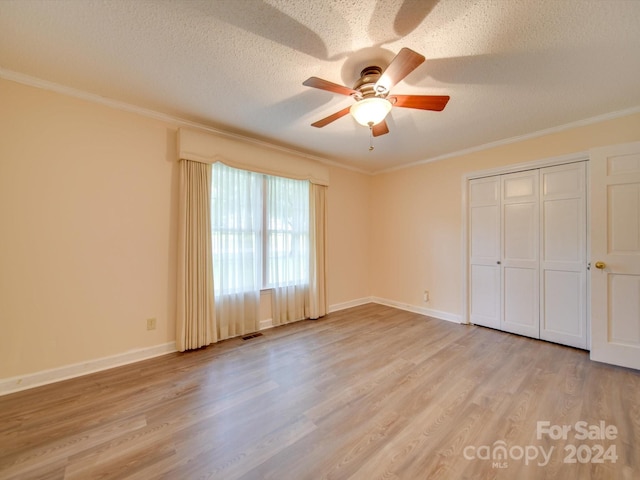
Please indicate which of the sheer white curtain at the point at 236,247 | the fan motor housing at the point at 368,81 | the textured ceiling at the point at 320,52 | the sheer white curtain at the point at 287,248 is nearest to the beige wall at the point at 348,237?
the sheer white curtain at the point at 287,248

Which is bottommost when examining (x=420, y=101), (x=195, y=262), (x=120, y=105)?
(x=195, y=262)

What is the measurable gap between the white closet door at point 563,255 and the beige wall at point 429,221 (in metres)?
0.34

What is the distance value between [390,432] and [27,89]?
388 centimetres

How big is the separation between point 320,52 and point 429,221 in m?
3.15

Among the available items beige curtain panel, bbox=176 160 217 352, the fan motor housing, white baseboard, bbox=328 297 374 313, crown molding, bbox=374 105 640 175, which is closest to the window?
beige curtain panel, bbox=176 160 217 352

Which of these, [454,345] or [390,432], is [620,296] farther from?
[390,432]

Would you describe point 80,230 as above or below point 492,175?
below

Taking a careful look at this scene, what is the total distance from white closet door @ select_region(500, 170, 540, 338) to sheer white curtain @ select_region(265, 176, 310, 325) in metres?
2.76

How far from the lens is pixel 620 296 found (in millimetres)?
2475

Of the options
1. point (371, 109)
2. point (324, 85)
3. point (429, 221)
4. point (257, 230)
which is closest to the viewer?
point (324, 85)

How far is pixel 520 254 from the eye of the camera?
3270 millimetres

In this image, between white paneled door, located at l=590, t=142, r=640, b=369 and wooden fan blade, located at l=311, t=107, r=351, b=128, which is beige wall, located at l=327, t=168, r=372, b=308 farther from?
white paneled door, located at l=590, t=142, r=640, b=369

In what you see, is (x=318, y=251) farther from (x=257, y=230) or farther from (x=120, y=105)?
(x=120, y=105)

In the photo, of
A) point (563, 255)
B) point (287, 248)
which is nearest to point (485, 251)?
point (563, 255)
